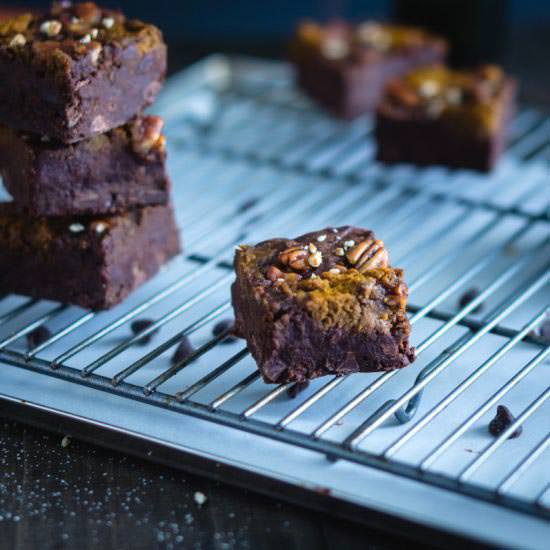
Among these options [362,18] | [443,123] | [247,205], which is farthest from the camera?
[362,18]

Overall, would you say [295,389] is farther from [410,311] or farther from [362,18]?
[362,18]

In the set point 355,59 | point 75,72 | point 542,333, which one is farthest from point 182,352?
point 355,59

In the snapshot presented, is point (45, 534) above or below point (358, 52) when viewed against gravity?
below

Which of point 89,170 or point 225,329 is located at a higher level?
point 89,170

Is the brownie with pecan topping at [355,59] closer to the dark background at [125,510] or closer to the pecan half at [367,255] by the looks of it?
the pecan half at [367,255]

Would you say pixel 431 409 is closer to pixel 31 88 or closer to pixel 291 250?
pixel 291 250

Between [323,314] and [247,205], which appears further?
[247,205]

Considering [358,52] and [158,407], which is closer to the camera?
[158,407]

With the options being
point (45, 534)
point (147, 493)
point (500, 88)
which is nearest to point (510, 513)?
point (147, 493)
